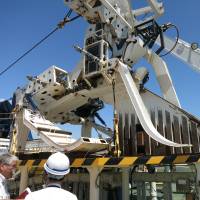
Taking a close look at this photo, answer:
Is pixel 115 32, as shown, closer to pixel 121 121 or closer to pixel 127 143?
pixel 121 121

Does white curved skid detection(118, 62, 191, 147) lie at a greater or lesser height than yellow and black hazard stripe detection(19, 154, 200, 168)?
greater

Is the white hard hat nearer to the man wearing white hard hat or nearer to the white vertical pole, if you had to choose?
the man wearing white hard hat

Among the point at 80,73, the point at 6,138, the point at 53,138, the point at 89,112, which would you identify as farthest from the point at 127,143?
the point at 6,138

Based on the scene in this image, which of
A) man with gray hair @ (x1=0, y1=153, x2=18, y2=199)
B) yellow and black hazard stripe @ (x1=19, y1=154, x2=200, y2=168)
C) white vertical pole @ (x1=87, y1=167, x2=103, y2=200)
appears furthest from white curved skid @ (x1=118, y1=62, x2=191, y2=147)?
man with gray hair @ (x1=0, y1=153, x2=18, y2=199)

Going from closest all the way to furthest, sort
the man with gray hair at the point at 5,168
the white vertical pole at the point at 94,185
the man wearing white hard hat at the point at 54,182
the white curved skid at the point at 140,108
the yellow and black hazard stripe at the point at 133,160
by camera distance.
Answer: the man wearing white hard hat at the point at 54,182
the man with gray hair at the point at 5,168
the yellow and black hazard stripe at the point at 133,160
the white vertical pole at the point at 94,185
the white curved skid at the point at 140,108

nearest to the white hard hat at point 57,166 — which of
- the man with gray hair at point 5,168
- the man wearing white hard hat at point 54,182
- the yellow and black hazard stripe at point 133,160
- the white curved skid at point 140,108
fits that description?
the man wearing white hard hat at point 54,182

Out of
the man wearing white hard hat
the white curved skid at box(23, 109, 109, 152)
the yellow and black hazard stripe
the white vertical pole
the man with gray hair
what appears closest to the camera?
the man wearing white hard hat

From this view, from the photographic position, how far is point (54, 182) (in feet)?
7.44

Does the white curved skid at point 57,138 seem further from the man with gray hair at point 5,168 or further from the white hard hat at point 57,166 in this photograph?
the white hard hat at point 57,166

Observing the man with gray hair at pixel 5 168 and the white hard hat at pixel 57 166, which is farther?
the man with gray hair at pixel 5 168

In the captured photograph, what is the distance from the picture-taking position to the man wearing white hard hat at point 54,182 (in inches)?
81.1

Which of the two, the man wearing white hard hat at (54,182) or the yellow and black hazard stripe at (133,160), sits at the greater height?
the yellow and black hazard stripe at (133,160)

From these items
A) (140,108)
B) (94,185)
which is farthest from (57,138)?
(140,108)

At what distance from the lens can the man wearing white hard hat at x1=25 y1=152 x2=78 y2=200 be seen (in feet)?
6.76
